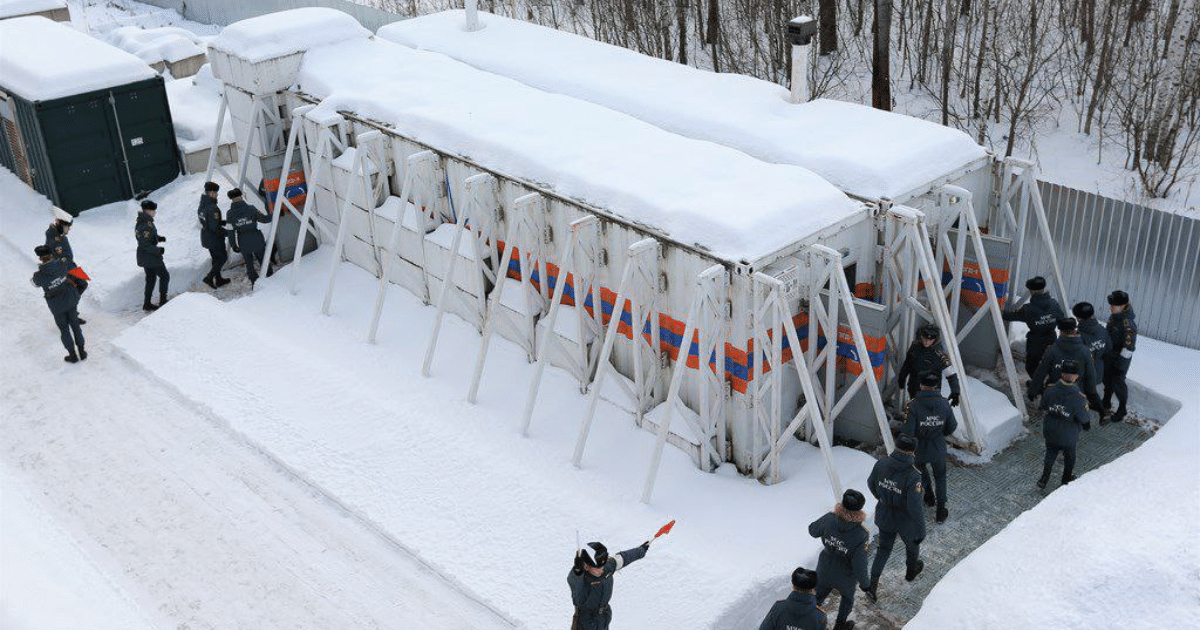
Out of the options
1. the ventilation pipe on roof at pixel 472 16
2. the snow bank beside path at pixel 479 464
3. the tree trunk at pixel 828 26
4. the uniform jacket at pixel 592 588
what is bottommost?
the snow bank beside path at pixel 479 464

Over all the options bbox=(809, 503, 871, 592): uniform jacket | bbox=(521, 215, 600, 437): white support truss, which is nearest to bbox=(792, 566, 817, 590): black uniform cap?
bbox=(809, 503, 871, 592): uniform jacket

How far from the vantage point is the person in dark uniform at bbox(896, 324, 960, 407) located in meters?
10.0

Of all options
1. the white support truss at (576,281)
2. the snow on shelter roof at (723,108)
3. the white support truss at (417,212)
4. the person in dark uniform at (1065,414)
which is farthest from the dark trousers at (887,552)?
the white support truss at (417,212)

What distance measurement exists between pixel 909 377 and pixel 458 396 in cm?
449

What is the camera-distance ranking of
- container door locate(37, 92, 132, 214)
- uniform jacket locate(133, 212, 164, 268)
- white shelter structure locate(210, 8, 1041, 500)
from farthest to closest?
1. container door locate(37, 92, 132, 214)
2. uniform jacket locate(133, 212, 164, 268)
3. white shelter structure locate(210, 8, 1041, 500)

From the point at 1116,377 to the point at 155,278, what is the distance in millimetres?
11177

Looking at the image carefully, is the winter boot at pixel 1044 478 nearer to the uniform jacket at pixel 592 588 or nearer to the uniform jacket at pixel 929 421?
the uniform jacket at pixel 929 421

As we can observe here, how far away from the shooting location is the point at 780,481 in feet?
32.7

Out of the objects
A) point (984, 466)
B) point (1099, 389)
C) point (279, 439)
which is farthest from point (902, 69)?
point (279, 439)

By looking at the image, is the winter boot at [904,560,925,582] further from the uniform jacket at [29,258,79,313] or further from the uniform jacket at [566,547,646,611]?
the uniform jacket at [29,258,79,313]

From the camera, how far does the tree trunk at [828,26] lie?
18.5 meters

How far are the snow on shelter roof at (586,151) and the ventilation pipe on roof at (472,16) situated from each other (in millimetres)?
1450

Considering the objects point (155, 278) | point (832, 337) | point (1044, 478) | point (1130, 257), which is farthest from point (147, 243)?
point (1130, 257)

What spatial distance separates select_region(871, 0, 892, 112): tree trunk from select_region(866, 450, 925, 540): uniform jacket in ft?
27.8
